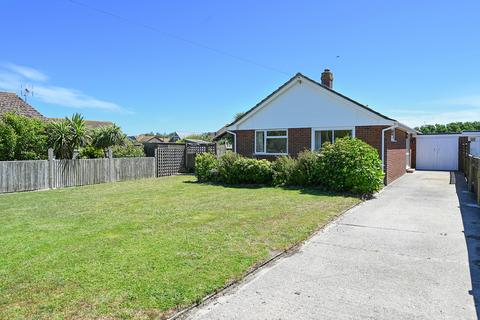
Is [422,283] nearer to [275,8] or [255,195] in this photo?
[255,195]

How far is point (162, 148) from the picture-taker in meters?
20.3

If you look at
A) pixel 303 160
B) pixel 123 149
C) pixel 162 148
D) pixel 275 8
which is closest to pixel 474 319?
pixel 303 160

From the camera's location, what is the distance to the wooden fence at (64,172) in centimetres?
1284

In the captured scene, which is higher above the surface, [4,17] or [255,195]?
[4,17]

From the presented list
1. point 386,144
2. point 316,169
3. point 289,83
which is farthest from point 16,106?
point 386,144

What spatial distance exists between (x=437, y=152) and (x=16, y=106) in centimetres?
2908

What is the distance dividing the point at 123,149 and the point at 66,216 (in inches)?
523

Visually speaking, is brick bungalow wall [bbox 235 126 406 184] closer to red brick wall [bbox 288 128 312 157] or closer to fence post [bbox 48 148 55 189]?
red brick wall [bbox 288 128 312 157]

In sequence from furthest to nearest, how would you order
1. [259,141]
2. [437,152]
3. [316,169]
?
[437,152]
[259,141]
[316,169]

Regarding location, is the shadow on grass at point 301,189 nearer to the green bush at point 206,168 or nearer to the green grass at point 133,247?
the green bush at point 206,168

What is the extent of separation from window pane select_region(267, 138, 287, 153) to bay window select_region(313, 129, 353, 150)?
1.72 m

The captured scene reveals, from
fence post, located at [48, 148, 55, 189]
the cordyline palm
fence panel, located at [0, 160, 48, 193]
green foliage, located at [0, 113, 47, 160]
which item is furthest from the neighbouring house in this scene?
fence panel, located at [0, 160, 48, 193]

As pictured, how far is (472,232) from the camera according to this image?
6.91 metres

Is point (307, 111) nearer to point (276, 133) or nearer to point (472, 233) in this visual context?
point (276, 133)
